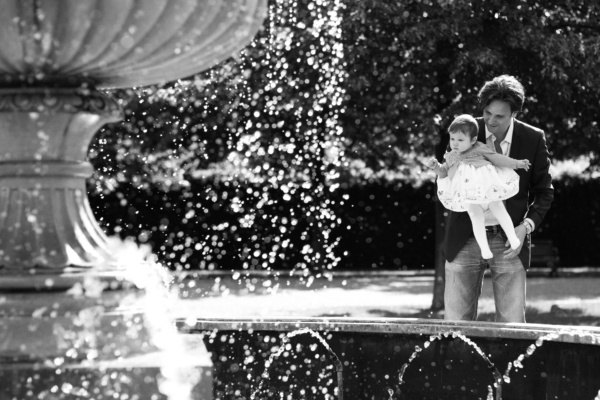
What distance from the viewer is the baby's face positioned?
4902 mm

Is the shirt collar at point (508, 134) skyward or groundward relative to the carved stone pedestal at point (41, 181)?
skyward

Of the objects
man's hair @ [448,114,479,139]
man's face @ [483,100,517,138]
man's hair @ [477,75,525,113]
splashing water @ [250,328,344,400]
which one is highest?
man's hair @ [477,75,525,113]

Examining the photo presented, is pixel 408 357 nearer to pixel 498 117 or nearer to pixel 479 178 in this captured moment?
pixel 479 178

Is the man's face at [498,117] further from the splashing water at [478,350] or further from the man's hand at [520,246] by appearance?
the splashing water at [478,350]

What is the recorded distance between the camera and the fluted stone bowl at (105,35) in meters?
3.06

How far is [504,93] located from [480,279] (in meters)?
0.90

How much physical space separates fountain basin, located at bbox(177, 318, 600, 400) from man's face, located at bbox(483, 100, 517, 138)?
99 centimetres

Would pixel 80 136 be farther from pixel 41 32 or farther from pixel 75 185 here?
pixel 41 32

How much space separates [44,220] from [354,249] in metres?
17.9

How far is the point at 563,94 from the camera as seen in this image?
37.8ft

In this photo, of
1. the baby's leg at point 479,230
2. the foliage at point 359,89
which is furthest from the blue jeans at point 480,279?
the foliage at point 359,89

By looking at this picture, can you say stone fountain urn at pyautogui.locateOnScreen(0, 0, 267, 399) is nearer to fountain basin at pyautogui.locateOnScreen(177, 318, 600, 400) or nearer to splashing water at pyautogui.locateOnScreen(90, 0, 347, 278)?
fountain basin at pyautogui.locateOnScreen(177, 318, 600, 400)

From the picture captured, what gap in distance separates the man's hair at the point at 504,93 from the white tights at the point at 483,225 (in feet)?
1.60

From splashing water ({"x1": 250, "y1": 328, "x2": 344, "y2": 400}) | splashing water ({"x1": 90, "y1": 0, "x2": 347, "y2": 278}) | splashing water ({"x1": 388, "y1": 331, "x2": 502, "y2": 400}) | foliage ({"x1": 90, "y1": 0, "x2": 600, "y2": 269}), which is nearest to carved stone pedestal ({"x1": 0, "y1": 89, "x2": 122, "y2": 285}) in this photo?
splashing water ({"x1": 250, "y1": 328, "x2": 344, "y2": 400})
